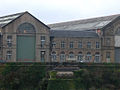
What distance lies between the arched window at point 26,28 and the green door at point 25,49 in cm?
98

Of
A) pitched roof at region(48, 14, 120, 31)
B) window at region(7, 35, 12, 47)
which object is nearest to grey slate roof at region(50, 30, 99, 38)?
pitched roof at region(48, 14, 120, 31)

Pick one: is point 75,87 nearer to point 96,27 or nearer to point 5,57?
point 5,57

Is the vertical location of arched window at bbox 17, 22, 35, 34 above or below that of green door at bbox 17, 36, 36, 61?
above

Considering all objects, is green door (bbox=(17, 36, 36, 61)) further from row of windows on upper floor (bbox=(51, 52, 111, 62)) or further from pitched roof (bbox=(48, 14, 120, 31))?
pitched roof (bbox=(48, 14, 120, 31))

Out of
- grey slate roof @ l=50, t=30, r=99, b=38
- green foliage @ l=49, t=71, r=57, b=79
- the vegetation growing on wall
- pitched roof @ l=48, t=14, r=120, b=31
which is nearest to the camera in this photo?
the vegetation growing on wall

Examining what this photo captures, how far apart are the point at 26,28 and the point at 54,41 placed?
5.81 meters

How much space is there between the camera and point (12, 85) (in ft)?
178

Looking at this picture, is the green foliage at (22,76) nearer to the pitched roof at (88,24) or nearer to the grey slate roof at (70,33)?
the grey slate roof at (70,33)

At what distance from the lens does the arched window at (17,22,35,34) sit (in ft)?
233

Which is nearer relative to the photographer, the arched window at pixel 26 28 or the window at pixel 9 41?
the window at pixel 9 41

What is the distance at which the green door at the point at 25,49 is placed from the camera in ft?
231

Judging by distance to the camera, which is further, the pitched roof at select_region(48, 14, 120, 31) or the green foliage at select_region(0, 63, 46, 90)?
the pitched roof at select_region(48, 14, 120, 31)

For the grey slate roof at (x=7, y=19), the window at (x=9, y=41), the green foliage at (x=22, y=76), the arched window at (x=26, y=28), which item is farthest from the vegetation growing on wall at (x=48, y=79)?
the grey slate roof at (x=7, y=19)

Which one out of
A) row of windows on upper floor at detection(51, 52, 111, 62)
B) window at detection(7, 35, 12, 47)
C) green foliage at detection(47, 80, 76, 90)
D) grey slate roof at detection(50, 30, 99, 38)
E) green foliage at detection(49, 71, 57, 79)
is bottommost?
green foliage at detection(47, 80, 76, 90)
